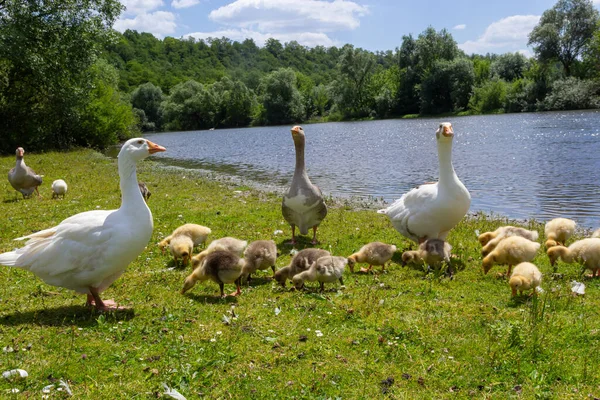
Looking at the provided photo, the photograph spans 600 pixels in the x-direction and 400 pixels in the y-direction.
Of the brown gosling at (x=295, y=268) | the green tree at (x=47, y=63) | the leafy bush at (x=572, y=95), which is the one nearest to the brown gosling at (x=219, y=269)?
the brown gosling at (x=295, y=268)

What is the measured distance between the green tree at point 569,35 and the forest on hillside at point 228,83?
0.19m

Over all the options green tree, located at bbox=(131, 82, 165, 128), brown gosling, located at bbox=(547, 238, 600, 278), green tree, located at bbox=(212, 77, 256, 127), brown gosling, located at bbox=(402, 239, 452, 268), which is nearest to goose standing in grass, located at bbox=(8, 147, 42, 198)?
brown gosling, located at bbox=(402, 239, 452, 268)

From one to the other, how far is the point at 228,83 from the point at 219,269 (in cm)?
13378

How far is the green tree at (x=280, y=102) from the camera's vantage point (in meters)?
124

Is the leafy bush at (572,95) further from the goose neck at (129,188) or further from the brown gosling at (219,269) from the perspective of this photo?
the goose neck at (129,188)

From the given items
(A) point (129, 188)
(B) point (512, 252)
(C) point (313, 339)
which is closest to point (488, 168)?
(B) point (512, 252)

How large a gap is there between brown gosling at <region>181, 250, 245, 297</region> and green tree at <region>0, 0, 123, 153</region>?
1378 inches

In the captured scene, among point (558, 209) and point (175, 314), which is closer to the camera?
point (175, 314)

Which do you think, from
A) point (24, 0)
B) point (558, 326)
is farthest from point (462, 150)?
point (24, 0)

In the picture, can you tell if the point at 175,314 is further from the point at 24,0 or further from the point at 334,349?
the point at 24,0

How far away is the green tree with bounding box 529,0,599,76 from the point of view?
8519cm

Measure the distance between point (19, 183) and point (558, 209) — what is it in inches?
794

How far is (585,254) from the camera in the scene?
811cm

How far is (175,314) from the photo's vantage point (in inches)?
267
